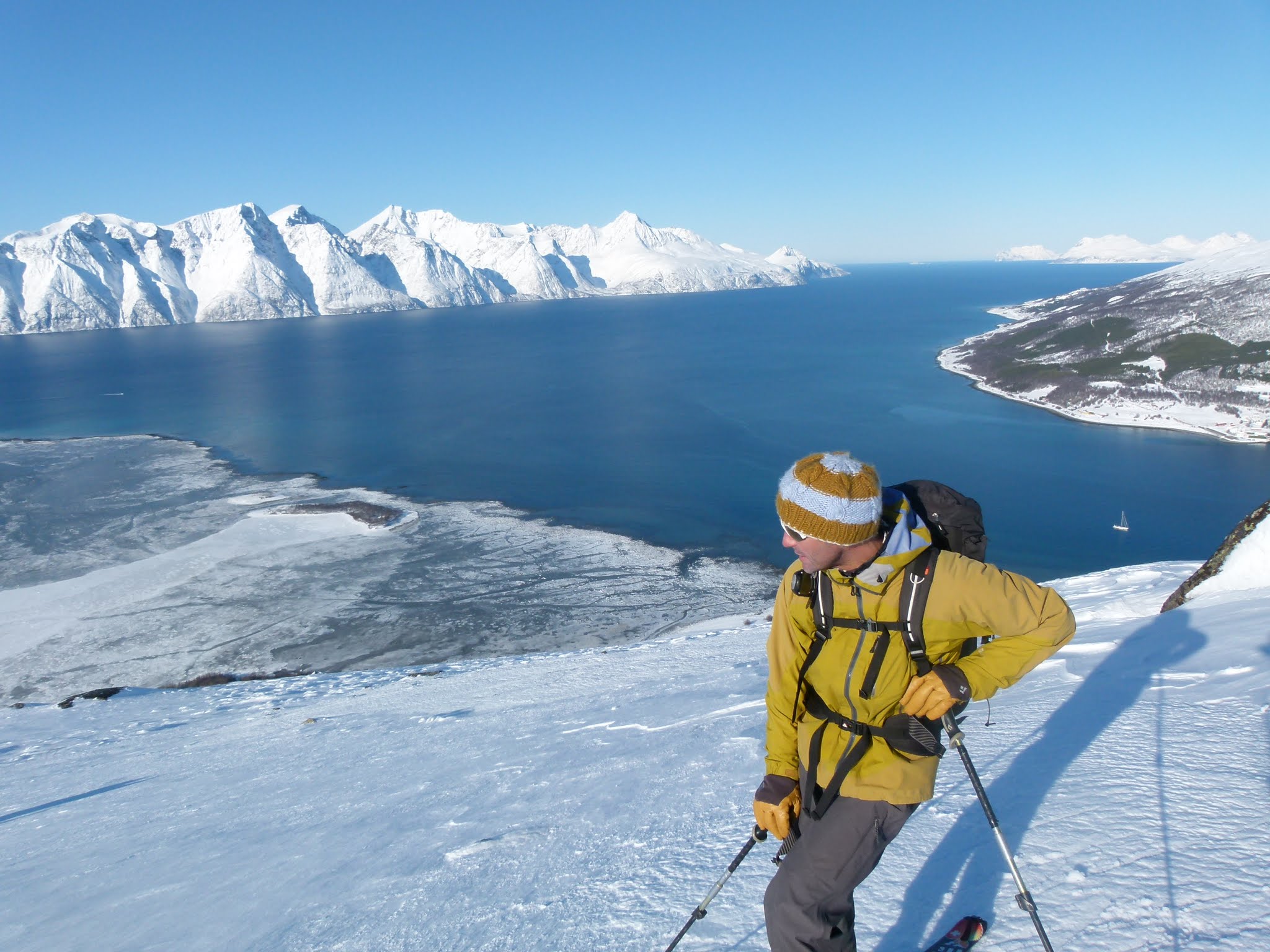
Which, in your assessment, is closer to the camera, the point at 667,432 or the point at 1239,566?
the point at 1239,566

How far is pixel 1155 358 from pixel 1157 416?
17095 mm

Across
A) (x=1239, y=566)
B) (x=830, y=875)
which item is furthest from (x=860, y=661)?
(x=1239, y=566)

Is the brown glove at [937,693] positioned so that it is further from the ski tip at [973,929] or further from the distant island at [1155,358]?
the distant island at [1155,358]

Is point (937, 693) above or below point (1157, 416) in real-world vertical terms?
above

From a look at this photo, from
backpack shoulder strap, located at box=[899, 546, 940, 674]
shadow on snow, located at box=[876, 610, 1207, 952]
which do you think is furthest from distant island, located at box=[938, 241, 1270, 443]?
backpack shoulder strap, located at box=[899, 546, 940, 674]

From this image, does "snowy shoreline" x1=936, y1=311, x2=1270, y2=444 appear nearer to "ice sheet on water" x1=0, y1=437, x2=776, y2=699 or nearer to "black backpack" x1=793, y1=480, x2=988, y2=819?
"ice sheet on water" x1=0, y1=437, x2=776, y2=699

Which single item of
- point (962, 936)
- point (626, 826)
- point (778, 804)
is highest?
point (778, 804)

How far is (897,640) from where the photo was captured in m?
2.65

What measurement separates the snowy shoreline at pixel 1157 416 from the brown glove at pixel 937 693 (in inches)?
2424

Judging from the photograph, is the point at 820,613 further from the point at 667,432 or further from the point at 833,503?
the point at 667,432

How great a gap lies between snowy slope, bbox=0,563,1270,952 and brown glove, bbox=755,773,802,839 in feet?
3.26

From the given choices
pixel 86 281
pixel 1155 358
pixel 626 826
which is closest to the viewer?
pixel 626 826

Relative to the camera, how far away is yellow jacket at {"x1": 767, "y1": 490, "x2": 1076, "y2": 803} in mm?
2561

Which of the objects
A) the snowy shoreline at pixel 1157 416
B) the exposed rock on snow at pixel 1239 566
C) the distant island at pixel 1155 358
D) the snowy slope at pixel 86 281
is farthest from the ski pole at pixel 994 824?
the snowy slope at pixel 86 281
